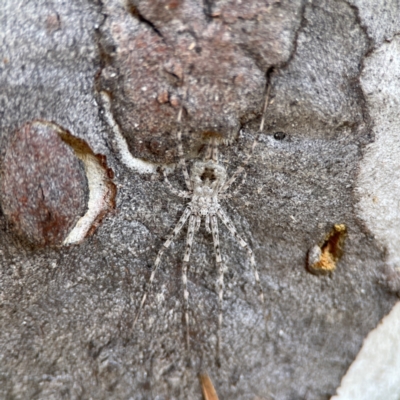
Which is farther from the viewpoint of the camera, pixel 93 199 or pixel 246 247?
pixel 246 247

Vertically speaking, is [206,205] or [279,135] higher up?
[279,135]

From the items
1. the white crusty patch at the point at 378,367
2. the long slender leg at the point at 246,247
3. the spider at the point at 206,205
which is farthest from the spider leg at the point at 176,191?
the white crusty patch at the point at 378,367

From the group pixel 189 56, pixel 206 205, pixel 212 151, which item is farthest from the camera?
pixel 206 205

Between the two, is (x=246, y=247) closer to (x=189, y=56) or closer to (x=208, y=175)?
(x=208, y=175)

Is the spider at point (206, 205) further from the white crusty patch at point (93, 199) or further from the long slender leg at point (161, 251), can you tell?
the white crusty patch at point (93, 199)

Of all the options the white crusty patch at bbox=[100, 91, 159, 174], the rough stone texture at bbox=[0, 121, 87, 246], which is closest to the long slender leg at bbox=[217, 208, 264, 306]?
the white crusty patch at bbox=[100, 91, 159, 174]

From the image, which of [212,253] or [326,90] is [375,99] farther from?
[212,253]

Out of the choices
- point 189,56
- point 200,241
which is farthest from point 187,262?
point 189,56
